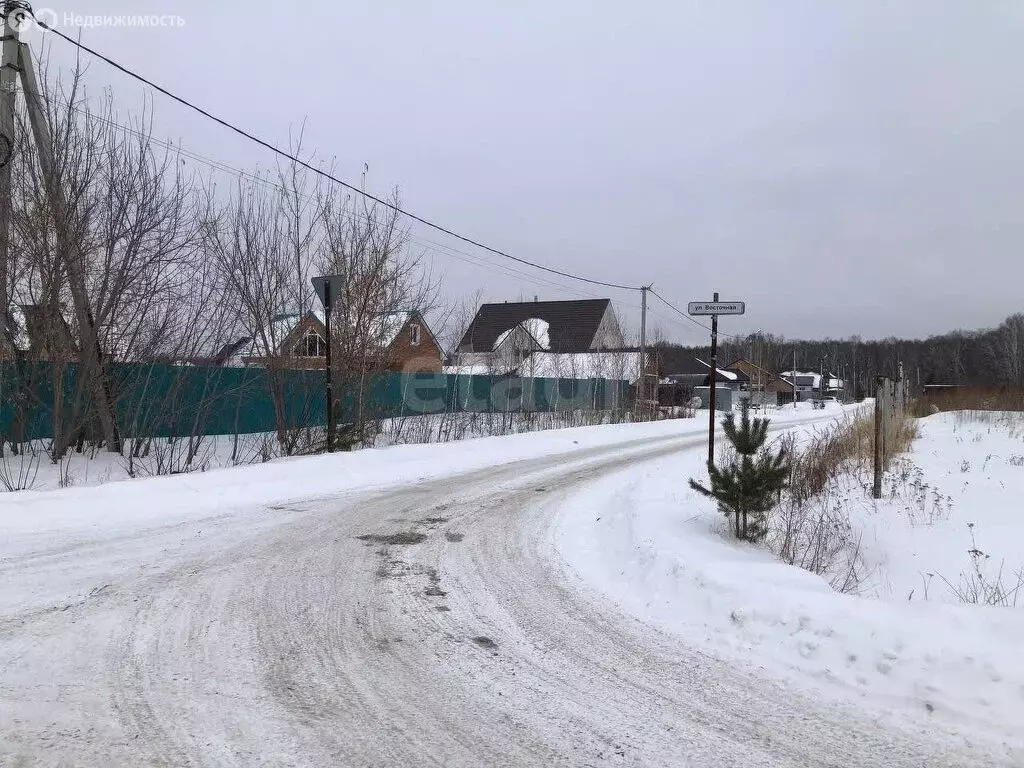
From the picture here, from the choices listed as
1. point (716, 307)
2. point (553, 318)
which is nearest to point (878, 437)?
point (716, 307)

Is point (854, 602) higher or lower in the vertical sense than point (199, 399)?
lower

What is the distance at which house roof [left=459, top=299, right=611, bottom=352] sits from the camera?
46531 millimetres

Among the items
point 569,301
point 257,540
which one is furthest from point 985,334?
point 257,540

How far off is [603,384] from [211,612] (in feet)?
84.6

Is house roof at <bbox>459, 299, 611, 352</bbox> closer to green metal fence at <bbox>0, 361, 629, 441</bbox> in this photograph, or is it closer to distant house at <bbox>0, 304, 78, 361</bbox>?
green metal fence at <bbox>0, 361, 629, 441</bbox>

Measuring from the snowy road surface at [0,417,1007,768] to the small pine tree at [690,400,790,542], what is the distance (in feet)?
5.81

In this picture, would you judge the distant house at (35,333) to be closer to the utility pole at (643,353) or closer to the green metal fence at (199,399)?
the green metal fence at (199,399)

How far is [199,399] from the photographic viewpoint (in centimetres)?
1399

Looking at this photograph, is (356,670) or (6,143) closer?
(356,670)

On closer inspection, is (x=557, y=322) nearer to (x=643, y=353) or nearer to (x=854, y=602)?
(x=643, y=353)

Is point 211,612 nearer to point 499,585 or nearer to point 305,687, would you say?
point 305,687

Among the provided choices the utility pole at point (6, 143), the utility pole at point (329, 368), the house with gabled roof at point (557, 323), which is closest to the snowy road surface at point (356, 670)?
the utility pole at point (6, 143)

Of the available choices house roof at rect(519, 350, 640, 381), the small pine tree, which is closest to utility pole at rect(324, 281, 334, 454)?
the small pine tree

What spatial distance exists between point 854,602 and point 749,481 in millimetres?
1934
